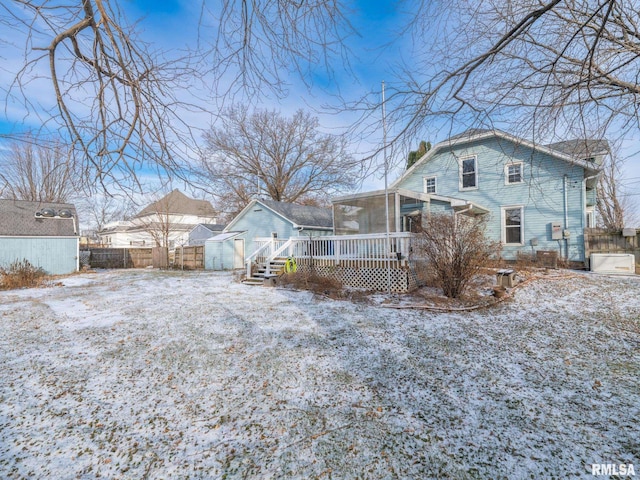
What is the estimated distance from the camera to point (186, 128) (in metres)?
2.60

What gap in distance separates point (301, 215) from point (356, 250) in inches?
357

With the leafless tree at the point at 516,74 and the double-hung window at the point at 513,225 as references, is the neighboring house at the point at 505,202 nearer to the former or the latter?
the double-hung window at the point at 513,225

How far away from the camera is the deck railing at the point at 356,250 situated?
836 cm

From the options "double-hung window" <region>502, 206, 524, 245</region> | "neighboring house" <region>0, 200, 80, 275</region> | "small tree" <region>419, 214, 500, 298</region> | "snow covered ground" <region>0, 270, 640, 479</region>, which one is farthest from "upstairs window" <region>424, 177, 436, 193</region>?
"neighboring house" <region>0, 200, 80, 275</region>

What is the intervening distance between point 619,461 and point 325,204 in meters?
31.1

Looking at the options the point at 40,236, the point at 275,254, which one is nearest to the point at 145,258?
the point at 40,236

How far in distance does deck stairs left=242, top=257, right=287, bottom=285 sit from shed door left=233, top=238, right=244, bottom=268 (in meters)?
7.08

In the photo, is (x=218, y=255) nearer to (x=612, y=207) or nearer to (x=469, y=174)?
(x=469, y=174)

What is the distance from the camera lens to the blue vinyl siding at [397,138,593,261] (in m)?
11.7

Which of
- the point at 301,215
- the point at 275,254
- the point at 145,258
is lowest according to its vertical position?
the point at 145,258

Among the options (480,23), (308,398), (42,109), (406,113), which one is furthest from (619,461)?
(42,109)

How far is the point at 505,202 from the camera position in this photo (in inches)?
523

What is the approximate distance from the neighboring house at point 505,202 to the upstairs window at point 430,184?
1.27 ft

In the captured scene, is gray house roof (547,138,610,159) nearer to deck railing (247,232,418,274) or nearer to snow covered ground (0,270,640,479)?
snow covered ground (0,270,640,479)
